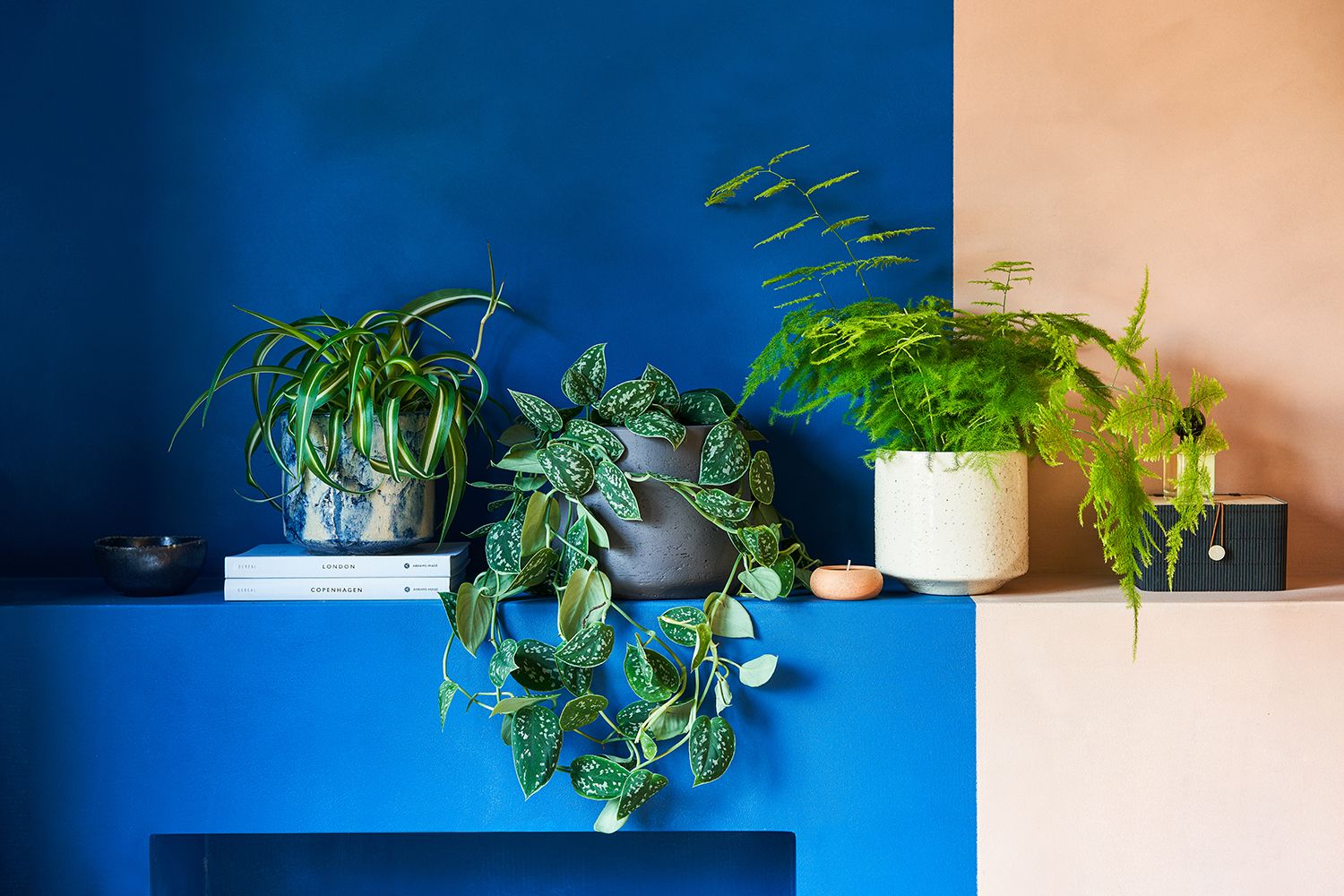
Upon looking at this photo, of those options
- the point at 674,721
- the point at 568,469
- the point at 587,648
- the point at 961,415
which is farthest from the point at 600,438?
the point at 961,415

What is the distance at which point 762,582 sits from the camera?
138cm

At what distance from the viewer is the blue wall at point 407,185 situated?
165 centimetres

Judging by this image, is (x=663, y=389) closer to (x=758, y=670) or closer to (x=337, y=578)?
(x=758, y=670)

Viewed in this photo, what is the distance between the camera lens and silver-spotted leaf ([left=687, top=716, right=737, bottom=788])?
4.30ft

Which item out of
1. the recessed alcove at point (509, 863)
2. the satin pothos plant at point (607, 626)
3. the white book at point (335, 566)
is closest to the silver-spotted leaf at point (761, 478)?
the satin pothos plant at point (607, 626)

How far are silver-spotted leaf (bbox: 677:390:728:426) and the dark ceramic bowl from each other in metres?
0.70

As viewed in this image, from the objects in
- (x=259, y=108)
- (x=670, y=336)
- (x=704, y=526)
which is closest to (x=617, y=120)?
(x=670, y=336)

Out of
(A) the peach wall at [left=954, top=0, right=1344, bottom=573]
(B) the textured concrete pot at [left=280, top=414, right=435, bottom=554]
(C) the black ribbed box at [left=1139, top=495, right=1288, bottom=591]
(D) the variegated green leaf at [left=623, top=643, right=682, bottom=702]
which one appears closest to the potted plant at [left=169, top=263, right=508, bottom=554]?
(B) the textured concrete pot at [left=280, top=414, right=435, bottom=554]

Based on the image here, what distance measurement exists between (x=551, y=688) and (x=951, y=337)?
2.39 feet

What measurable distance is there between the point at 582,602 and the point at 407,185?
74cm

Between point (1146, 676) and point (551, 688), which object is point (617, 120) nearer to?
point (551, 688)

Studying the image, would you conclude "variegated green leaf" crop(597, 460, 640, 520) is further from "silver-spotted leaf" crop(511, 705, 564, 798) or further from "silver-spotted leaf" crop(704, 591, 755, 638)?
"silver-spotted leaf" crop(511, 705, 564, 798)

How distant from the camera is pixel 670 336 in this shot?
1664mm

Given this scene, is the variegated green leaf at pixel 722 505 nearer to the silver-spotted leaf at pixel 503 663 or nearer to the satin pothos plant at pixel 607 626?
the satin pothos plant at pixel 607 626
